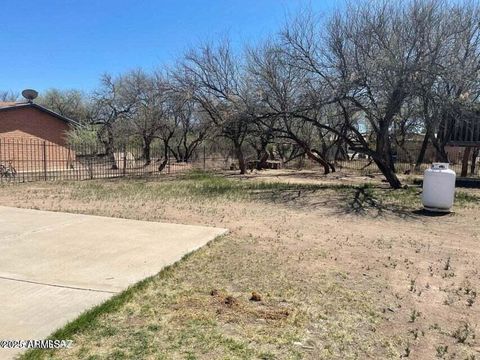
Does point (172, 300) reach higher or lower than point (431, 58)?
lower

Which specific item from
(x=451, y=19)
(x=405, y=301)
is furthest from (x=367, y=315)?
(x=451, y=19)

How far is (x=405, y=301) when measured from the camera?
4.62m

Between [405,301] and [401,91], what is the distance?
430 inches

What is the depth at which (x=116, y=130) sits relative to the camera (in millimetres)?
30453

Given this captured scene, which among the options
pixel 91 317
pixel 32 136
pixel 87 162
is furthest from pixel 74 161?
pixel 91 317

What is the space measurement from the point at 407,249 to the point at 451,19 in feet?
37.4

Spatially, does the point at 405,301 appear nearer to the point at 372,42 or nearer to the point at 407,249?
the point at 407,249

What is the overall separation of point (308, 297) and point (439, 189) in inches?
287

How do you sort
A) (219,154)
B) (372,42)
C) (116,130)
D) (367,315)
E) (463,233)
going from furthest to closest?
(219,154) < (116,130) < (372,42) < (463,233) < (367,315)

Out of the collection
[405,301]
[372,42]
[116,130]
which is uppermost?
[372,42]

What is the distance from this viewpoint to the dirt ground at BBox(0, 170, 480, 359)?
11.5 ft

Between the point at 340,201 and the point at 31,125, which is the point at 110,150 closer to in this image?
the point at 31,125

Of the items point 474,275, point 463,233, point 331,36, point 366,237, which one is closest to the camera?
point 474,275

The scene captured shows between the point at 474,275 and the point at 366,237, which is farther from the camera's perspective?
the point at 366,237
